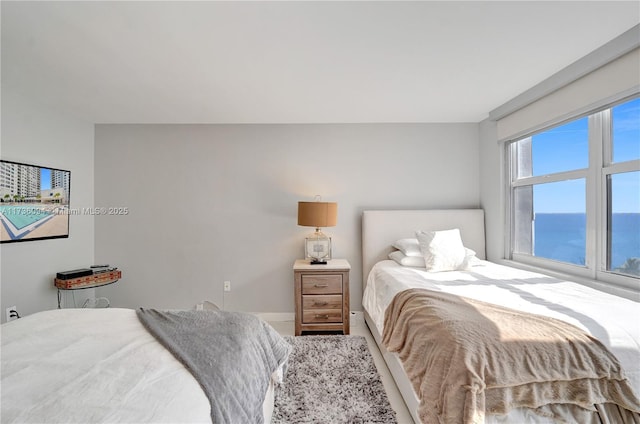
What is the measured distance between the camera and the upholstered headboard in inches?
125

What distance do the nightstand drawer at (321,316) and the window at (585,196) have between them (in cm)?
199

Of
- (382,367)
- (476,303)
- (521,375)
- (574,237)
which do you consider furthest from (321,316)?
(574,237)

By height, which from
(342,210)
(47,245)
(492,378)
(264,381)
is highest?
(342,210)

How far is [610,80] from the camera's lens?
1.84 meters

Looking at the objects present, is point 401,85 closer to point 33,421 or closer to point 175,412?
point 175,412

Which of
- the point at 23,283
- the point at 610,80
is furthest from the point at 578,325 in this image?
the point at 23,283

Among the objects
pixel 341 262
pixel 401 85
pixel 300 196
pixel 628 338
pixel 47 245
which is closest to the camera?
pixel 628 338

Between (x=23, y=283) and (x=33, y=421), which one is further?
(x=23, y=283)

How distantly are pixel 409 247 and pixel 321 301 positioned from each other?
3.49 feet

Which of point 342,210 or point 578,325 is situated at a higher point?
point 342,210

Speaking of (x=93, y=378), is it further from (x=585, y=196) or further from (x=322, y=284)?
(x=585, y=196)

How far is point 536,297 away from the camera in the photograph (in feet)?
5.59

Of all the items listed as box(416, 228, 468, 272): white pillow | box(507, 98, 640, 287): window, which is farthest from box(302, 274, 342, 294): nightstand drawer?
box(507, 98, 640, 287): window

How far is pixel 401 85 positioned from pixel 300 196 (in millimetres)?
1614
